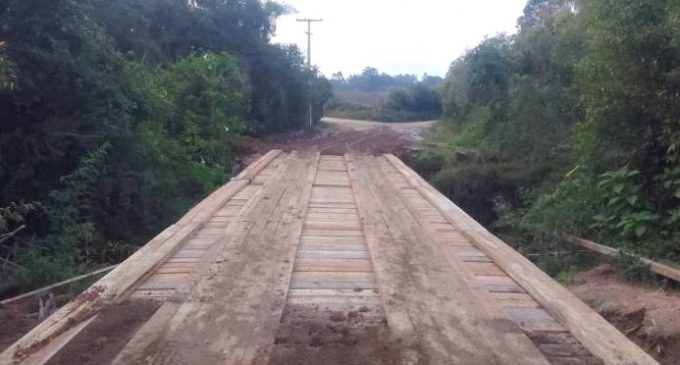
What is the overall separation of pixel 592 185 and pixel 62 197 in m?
6.93

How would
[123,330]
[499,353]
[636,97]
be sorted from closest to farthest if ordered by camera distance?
[499,353], [123,330], [636,97]

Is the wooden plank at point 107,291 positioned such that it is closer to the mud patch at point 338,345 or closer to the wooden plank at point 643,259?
the mud patch at point 338,345

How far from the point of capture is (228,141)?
680 inches

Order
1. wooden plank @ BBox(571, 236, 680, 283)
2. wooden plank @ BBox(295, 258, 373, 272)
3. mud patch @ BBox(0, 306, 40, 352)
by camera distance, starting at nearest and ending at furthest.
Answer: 1. wooden plank @ BBox(295, 258, 373, 272)
2. mud patch @ BBox(0, 306, 40, 352)
3. wooden plank @ BBox(571, 236, 680, 283)

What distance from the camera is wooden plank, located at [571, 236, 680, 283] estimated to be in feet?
23.8

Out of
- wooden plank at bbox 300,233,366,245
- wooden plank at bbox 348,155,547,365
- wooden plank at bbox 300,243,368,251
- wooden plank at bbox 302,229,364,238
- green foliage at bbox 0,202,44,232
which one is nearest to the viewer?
wooden plank at bbox 348,155,547,365

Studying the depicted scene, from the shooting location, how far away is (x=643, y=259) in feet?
26.0

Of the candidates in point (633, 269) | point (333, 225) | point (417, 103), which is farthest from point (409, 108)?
point (333, 225)

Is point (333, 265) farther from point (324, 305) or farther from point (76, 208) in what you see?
point (76, 208)

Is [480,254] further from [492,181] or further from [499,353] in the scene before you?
[492,181]

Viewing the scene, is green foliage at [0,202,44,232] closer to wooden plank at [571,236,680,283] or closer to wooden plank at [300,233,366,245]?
wooden plank at [300,233,366,245]

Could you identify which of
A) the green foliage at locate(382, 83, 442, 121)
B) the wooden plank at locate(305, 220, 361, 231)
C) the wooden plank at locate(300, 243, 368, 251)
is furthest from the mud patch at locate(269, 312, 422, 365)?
the green foliage at locate(382, 83, 442, 121)

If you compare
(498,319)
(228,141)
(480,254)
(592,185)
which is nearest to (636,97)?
(592,185)

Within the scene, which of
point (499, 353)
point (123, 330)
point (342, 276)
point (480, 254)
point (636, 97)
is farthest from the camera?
point (636, 97)
